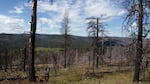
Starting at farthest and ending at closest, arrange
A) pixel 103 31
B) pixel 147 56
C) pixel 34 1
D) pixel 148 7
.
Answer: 1. pixel 103 31
2. pixel 148 7
3. pixel 147 56
4. pixel 34 1

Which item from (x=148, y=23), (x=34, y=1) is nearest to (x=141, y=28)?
(x=148, y=23)

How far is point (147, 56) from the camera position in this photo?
21.1 metres

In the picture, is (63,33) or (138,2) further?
(63,33)

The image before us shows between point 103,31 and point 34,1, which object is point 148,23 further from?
point 103,31

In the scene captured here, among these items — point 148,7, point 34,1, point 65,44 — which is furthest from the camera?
point 65,44

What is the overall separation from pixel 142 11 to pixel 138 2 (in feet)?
2.59

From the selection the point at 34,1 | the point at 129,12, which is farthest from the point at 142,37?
the point at 34,1

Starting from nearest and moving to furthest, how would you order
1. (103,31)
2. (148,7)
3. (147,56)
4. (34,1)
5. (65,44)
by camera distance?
(34,1), (147,56), (148,7), (103,31), (65,44)

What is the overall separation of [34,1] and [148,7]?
31.9ft

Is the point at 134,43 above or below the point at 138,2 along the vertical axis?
below

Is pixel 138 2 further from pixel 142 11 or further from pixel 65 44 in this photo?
pixel 65 44

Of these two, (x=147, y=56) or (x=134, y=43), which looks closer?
(x=147, y=56)

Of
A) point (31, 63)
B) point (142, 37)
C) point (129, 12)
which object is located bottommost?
point (31, 63)

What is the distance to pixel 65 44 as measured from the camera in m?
65.4
